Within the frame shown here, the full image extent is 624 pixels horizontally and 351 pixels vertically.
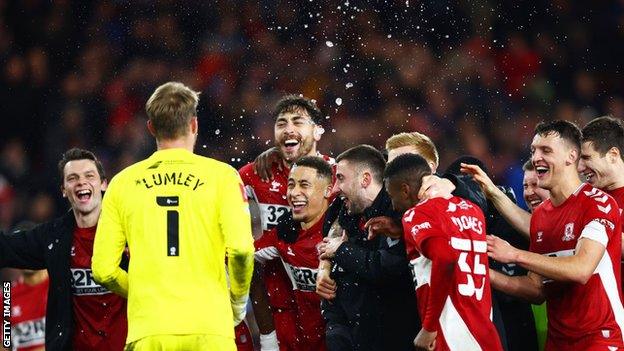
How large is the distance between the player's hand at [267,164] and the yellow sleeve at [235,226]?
2.57 meters

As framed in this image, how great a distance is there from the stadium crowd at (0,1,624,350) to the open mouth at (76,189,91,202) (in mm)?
36

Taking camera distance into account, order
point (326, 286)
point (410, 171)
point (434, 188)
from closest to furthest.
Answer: point (434, 188)
point (410, 171)
point (326, 286)

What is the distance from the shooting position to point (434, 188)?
520cm

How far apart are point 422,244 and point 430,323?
37 cm

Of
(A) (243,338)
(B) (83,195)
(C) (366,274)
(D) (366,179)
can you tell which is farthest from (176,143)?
(A) (243,338)

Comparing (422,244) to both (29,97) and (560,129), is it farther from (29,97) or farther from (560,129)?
(29,97)

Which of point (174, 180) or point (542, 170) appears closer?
point (174, 180)

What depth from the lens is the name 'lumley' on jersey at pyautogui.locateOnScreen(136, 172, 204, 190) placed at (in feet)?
15.7

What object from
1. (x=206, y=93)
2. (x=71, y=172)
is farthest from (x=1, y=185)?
(x=71, y=172)

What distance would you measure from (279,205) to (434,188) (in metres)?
2.39

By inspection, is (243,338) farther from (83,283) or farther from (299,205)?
(83,283)

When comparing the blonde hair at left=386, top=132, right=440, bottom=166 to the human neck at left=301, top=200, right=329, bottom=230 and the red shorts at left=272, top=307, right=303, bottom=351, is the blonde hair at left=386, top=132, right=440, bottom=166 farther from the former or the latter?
the red shorts at left=272, top=307, right=303, bottom=351

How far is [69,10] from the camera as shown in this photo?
13.1 metres

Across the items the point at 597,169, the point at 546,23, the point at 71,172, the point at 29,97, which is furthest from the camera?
the point at 546,23
